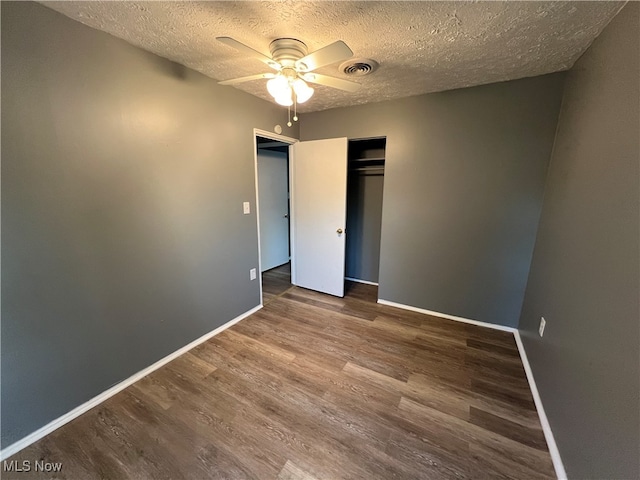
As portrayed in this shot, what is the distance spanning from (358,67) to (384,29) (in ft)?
1.49

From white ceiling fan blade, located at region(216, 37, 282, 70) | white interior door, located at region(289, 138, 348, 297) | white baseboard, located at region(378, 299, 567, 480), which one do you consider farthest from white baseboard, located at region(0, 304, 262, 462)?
white ceiling fan blade, located at region(216, 37, 282, 70)

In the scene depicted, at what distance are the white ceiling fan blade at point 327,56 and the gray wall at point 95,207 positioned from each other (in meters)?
1.12

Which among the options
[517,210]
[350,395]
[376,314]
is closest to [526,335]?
[517,210]

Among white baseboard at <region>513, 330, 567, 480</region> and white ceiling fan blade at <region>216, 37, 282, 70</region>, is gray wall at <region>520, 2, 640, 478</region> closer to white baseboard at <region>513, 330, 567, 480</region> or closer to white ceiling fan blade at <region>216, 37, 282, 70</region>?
white baseboard at <region>513, 330, 567, 480</region>

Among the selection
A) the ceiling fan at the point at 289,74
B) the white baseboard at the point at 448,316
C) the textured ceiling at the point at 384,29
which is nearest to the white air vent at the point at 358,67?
the textured ceiling at the point at 384,29

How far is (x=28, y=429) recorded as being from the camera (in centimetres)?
139

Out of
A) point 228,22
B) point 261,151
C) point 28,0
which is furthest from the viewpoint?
point 261,151

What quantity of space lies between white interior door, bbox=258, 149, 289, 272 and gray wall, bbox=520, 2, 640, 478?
3525mm

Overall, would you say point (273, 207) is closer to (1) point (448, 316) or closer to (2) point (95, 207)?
(2) point (95, 207)

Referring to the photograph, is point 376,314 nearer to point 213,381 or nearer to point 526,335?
point 526,335

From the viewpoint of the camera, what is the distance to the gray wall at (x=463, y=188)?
2.15m

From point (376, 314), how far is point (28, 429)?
8.88 feet

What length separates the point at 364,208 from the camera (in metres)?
3.61

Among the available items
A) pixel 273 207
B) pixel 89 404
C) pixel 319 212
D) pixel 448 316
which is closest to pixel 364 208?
pixel 319 212
